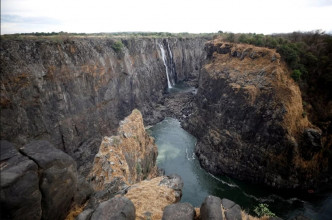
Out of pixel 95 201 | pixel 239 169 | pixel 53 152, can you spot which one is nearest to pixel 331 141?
pixel 239 169

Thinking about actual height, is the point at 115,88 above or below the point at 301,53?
below

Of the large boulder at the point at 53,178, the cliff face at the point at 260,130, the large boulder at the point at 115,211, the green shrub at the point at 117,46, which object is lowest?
the cliff face at the point at 260,130

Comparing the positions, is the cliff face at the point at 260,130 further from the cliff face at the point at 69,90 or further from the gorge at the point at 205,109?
the cliff face at the point at 69,90

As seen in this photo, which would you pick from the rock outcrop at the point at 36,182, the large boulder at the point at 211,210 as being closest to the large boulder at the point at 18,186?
the rock outcrop at the point at 36,182

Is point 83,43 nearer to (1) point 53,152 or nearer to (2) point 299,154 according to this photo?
(1) point 53,152

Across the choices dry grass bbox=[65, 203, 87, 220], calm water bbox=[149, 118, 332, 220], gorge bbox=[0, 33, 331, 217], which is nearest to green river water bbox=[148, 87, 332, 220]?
calm water bbox=[149, 118, 332, 220]

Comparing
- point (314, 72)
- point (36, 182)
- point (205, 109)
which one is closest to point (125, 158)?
point (36, 182)
